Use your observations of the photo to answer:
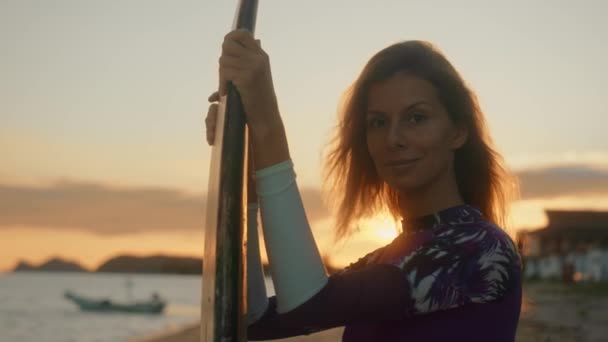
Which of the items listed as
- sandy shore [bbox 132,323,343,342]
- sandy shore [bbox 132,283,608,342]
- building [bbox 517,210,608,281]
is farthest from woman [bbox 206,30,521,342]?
building [bbox 517,210,608,281]

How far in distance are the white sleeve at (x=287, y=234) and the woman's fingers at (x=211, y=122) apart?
0.34 meters

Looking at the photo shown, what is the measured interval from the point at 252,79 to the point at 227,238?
0.27 metres

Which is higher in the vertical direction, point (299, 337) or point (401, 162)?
point (401, 162)

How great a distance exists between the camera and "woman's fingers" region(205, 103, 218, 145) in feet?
5.84

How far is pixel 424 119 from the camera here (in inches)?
74.1

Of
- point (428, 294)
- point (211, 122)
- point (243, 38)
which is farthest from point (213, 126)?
point (428, 294)

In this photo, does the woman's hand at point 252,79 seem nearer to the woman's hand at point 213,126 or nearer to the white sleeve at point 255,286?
the woman's hand at point 213,126

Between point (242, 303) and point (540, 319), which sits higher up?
point (242, 303)

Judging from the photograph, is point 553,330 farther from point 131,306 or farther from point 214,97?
point 131,306

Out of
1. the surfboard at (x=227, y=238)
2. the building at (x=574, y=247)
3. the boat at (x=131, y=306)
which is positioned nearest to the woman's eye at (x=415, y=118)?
the surfboard at (x=227, y=238)

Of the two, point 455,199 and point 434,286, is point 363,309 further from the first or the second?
point 455,199

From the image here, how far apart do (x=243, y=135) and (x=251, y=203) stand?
0.25m

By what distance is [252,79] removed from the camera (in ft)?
4.74

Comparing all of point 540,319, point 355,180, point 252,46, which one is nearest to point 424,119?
point 355,180
